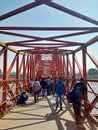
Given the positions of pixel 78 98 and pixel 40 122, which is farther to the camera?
pixel 40 122

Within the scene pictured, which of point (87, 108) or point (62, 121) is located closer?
point (62, 121)

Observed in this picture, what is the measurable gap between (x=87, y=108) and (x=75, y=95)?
2320mm

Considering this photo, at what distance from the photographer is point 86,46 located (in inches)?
429

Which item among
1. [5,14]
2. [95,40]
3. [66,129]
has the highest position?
[5,14]

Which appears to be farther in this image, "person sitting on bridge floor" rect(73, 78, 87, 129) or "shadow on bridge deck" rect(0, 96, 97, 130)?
"person sitting on bridge floor" rect(73, 78, 87, 129)

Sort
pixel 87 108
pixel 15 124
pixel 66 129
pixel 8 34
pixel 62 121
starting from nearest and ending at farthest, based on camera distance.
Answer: pixel 66 129, pixel 15 124, pixel 62 121, pixel 87 108, pixel 8 34

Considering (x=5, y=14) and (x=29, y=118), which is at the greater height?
(x=5, y=14)

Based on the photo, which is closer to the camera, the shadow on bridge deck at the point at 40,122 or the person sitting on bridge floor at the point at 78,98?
the shadow on bridge deck at the point at 40,122

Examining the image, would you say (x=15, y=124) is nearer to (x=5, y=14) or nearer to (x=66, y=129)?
(x=66, y=129)

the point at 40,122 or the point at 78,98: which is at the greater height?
the point at 78,98

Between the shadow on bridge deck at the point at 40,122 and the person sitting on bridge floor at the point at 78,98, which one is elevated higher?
the person sitting on bridge floor at the point at 78,98

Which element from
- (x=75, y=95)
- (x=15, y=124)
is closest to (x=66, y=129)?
(x=75, y=95)

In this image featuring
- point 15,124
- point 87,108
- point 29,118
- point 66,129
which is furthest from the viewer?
point 87,108

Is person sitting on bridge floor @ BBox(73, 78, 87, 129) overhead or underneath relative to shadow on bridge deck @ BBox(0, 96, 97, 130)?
overhead
